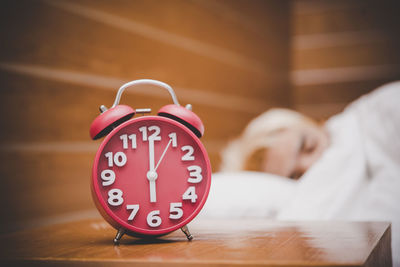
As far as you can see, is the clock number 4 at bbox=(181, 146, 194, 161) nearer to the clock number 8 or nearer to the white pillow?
the clock number 8

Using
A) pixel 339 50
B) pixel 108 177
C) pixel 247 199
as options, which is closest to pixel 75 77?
pixel 247 199

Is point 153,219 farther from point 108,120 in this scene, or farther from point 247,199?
point 247,199

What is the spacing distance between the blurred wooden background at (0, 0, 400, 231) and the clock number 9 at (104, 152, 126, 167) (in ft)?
1.76

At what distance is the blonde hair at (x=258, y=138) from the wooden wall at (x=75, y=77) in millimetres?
164

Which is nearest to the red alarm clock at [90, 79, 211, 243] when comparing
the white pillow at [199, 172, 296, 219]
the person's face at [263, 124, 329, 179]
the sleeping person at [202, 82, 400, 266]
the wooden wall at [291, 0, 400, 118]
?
the sleeping person at [202, 82, 400, 266]

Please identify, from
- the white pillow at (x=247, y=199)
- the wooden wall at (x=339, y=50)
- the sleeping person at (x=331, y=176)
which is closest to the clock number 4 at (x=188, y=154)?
the sleeping person at (x=331, y=176)

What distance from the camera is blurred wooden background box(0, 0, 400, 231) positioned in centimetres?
113

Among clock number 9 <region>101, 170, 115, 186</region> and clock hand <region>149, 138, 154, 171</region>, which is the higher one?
clock hand <region>149, 138, 154, 171</region>

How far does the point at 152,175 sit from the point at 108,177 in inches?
2.6

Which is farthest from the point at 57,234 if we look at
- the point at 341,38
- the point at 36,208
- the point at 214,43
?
the point at 341,38

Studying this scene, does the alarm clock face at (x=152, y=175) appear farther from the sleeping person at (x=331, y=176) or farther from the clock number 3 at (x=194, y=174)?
the sleeping person at (x=331, y=176)

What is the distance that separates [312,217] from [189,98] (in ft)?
2.89

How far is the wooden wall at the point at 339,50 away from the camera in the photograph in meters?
2.79

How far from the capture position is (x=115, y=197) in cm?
65
